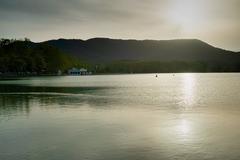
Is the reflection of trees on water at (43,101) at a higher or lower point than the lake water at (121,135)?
higher

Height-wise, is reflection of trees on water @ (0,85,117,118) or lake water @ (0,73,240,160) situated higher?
reflection of trees on water @ (0,85,117,118)

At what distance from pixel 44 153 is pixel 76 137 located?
4.37m

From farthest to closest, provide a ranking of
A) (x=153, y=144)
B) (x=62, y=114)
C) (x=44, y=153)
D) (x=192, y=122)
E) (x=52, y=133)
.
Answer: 1. (x=62, y=114)
2. (x=192, y=122)
3. (x=52, y=133)
4. (x=153, y=144)
5. (x=44, y=153)

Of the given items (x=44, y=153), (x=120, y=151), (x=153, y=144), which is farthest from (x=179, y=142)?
(x=44, y=153)

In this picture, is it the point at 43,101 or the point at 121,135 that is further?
the point at 43,101

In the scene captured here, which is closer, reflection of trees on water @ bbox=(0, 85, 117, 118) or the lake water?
the lake water

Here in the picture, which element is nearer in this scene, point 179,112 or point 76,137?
point 76,137

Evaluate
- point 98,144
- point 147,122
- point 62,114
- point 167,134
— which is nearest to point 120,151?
point 98,144

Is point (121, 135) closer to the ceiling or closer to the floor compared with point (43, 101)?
closer to the floor

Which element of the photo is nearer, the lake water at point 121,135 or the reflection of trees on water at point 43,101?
the lake water at point 121,135

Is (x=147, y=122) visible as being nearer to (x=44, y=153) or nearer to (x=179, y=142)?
(x=179, y=142)

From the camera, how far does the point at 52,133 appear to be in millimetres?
24906

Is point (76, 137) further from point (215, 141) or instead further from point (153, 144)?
point (215, 141)

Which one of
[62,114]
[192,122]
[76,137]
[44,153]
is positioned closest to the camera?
[44,153]
